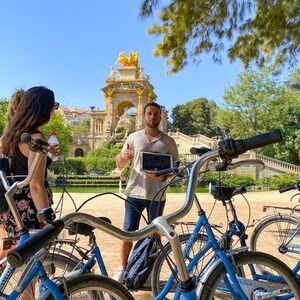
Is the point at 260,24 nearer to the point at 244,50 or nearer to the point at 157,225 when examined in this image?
the point at 244,50

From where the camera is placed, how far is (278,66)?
1007cm

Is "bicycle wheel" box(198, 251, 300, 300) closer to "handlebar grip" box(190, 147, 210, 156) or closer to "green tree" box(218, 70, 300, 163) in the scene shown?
"handlebar grip" box(190, 147, 210, 156)

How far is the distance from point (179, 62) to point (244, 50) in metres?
1.43

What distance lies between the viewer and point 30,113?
275 centimetres

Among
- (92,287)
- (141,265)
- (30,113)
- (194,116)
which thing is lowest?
(141,265)

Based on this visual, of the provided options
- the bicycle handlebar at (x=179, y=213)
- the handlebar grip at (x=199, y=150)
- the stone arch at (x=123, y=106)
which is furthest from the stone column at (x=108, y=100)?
the bicycle handlebar at (x=179, y=213)

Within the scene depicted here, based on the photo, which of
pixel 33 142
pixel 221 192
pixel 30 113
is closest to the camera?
pixel 33 142

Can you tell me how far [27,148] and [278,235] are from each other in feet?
9.32

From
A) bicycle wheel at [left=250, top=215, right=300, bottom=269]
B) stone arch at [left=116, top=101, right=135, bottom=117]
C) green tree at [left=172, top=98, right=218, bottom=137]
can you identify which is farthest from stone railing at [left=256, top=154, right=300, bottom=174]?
bicycle wheel at [left=250, top=215, right=300, bottom=269]

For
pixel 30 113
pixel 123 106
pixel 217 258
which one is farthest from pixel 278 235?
pixel 123 106

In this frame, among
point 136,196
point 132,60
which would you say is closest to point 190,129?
point 132,60

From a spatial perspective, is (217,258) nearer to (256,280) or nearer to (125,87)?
(256,280)

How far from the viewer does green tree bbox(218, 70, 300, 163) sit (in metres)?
41.0

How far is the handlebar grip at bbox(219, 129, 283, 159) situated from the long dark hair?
1284 millimetres
